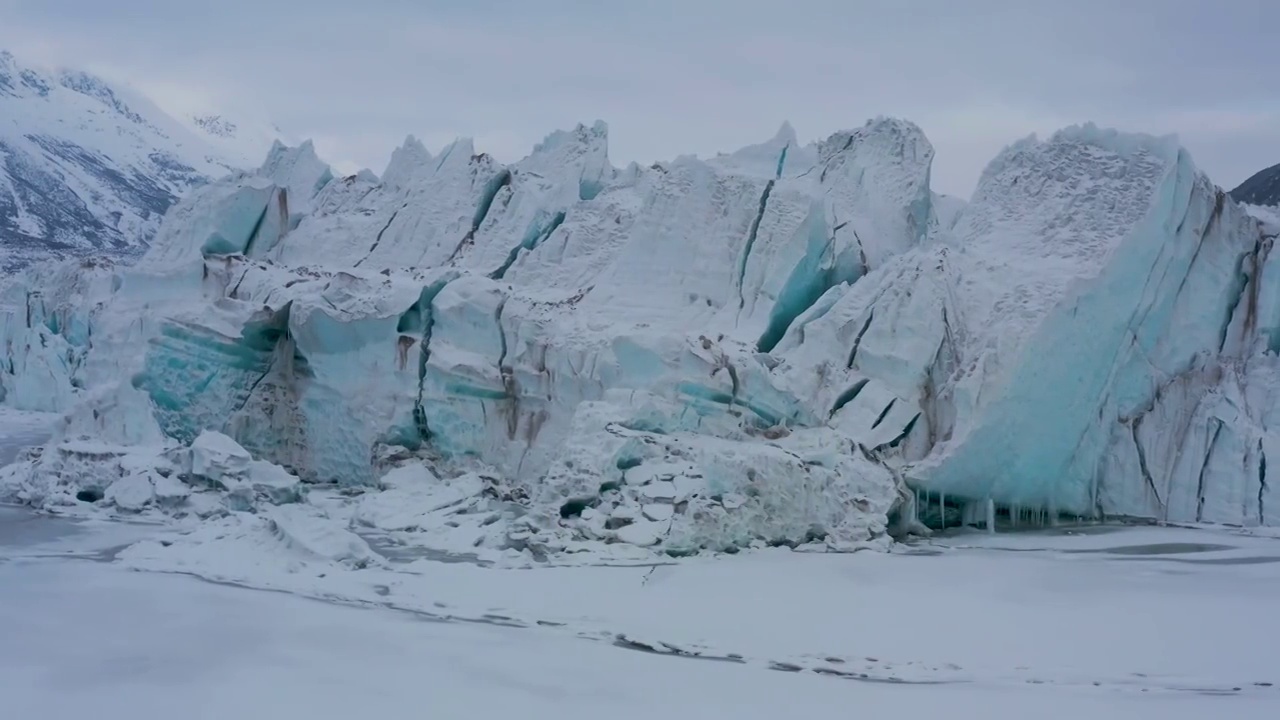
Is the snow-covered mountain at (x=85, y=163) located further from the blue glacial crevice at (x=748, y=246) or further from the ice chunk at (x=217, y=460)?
the blue glacial crevice at (x=748, y=246)

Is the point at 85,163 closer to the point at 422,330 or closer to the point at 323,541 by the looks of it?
the point at 422,330

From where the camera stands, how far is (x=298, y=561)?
7539 mm

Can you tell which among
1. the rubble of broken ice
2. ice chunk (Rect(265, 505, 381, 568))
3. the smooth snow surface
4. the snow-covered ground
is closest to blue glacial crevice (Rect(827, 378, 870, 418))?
the rubble of broken ice

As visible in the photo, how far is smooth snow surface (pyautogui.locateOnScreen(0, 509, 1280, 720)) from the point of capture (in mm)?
4461

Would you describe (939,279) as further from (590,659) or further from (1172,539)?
(590,659)

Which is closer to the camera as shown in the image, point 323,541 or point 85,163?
point 323,541

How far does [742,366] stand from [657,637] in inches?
172

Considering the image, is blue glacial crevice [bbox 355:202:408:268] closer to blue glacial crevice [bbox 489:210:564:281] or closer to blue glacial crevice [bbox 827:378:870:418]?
blue glacial crevice [bbox 489:210:564:281]

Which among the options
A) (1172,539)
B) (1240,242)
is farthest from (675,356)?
(1240,242)

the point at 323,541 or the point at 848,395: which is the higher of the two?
the point at 848,395

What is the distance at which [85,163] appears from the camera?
65.3 m

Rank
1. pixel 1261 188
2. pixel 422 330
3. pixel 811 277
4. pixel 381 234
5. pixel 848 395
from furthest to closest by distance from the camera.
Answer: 1. pixel 1261 188
2. pixel 381 234
3. pixel 422 330
4. pixel 811 277
5. pixel 848 395

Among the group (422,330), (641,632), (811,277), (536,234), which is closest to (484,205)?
(536,234)

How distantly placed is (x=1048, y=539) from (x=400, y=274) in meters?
7.75
